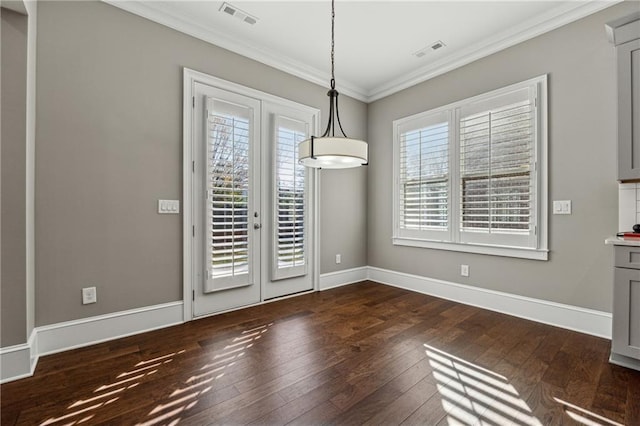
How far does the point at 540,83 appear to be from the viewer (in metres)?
2.92

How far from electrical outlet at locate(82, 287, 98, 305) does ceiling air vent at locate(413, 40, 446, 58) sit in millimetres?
4151

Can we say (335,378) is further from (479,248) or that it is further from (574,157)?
(574,157)

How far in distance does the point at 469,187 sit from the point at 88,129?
387 centimetres

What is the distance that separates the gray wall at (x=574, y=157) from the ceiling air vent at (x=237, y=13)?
2.58 metres

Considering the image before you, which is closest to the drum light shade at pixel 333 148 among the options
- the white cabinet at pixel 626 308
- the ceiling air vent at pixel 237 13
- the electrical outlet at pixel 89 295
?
the ceiling air vent at pixel 237 13

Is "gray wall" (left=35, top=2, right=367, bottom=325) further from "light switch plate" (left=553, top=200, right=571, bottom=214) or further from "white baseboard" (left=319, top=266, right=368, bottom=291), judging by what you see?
"light switch plate" (left=553, top=200, right=571, bottom=214)

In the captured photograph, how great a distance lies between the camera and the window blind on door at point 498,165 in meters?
3.00

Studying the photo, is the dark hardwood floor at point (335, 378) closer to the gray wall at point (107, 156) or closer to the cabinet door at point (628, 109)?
the gray wall at point (107, 156)

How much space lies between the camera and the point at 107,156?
8.26 feet

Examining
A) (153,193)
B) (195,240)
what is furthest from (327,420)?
(153,193)

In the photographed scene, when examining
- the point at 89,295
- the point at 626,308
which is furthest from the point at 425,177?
the point at 89,295

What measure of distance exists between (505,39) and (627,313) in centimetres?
280

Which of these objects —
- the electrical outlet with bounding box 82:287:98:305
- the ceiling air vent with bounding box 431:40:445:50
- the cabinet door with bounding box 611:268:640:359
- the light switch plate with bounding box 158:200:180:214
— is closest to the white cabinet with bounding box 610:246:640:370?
the cabinet door with bounding box 611:268:640:359

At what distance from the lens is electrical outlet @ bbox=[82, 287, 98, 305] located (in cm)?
241
